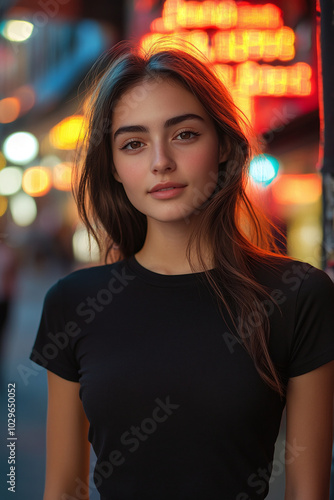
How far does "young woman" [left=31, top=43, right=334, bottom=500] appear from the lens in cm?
154

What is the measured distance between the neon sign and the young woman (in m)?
3.60

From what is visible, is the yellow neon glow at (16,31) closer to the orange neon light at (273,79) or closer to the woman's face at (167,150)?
the orange neon light at (273,79)

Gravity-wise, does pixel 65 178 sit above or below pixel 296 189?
above

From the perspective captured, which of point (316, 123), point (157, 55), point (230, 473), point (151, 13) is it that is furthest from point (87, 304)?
point (151, 13)

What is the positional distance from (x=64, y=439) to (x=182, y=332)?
0.55 metres

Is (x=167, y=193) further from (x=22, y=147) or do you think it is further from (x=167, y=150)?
(x=22, y=147)

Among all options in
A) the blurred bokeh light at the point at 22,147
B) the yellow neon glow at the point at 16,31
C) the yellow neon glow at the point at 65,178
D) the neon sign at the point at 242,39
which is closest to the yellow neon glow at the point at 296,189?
the neon sign at the point at 242,39

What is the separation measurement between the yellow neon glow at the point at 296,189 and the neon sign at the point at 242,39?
3.40 m

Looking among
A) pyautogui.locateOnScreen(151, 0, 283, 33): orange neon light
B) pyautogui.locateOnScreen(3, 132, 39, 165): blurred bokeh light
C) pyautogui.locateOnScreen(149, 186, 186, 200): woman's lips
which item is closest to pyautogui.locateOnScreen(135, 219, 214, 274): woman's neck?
pyautogui.locateOnScreen(149, 186, 186, 200): woman's lips

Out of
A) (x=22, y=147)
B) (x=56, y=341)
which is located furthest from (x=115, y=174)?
(x=22, y=147)

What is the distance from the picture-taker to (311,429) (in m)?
1.55

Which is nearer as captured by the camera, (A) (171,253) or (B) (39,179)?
(A) (171,253)

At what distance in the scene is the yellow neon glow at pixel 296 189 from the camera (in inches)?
348

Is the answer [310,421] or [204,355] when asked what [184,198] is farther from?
[310,421]
